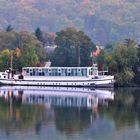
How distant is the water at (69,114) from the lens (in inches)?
1055

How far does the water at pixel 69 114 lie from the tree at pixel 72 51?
14009mm

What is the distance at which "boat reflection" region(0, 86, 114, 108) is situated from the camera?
129 ft

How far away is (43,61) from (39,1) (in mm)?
79037

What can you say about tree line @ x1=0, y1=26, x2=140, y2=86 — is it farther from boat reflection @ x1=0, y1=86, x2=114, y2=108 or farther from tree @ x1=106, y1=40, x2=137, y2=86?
boat reflection @ x1=0, y1=86, x2=114, y2=108

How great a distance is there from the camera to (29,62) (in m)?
59.4

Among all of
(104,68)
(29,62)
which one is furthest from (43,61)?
(104,68)

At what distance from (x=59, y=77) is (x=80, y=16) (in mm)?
73855

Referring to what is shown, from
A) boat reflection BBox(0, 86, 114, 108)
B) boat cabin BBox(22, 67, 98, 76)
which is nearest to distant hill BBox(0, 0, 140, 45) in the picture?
boat cabin BBox(22, 67, 98, 76)

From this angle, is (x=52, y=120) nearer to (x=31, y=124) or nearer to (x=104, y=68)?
(x=31, y=124)

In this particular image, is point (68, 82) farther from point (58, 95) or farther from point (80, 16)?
point (80, 16)

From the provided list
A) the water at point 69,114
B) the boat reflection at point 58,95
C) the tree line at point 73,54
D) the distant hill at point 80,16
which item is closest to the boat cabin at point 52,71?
Result: the tree line at point 73,54

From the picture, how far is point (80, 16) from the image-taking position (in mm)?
127625

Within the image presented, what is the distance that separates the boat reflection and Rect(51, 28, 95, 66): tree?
1129 centimetres

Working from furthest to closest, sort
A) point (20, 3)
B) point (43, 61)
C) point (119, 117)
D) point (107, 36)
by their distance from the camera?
point (20, 3) < point (107, 36) < point (43, 61) < point (119, 117)
